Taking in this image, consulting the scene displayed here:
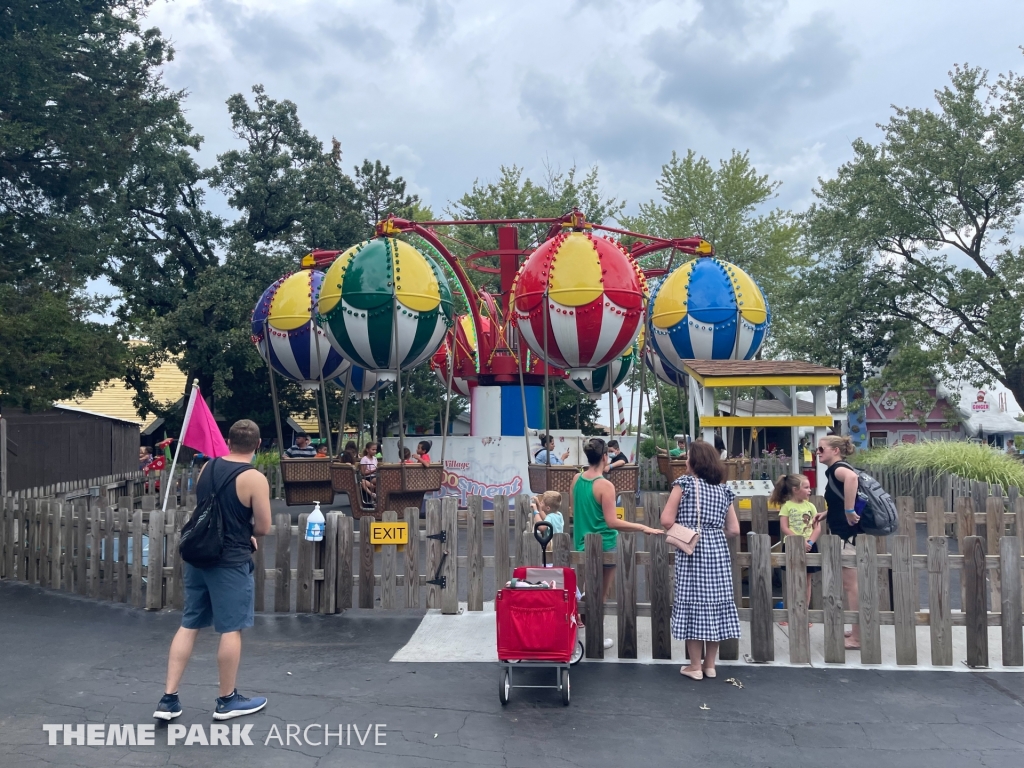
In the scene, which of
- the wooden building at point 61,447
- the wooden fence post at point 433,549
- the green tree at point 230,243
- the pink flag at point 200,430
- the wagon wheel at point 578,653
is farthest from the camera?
the green tree at point 230,243

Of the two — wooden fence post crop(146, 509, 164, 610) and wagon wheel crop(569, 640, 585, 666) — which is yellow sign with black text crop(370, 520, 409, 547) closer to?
wooden fence post crop(146, 509, 164, 610)

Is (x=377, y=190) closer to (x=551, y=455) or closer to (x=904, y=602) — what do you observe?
(x=551, y=455)

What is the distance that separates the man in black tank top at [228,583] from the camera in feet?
16.5

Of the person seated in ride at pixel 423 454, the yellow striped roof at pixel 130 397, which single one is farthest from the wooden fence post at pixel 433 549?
the yellow striped roof at pixel 130 397

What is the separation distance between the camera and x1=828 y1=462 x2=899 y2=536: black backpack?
270 inches

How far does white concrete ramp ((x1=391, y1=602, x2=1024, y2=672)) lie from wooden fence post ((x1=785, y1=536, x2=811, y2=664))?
12cm

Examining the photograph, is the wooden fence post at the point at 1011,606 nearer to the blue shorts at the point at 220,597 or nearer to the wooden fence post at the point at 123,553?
the blue shorts at the point at 220,597

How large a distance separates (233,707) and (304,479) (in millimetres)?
10601

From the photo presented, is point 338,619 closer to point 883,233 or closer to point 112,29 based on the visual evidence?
point 112,29

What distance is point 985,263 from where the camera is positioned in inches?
1104

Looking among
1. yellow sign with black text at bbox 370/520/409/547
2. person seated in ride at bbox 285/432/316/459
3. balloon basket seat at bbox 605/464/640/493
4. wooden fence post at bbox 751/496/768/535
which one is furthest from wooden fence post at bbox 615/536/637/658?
person seated in ride at bbox 285/432/316/459

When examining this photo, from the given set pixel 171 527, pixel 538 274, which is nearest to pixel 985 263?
pixel 538 274

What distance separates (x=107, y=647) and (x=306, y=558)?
1789 mm

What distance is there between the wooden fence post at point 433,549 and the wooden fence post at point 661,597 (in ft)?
7.54
